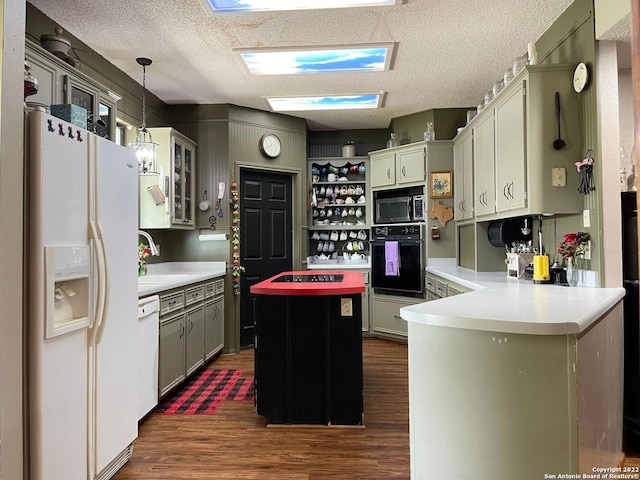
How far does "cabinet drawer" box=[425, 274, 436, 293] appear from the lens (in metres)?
4.43

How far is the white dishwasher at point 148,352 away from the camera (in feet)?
8.89

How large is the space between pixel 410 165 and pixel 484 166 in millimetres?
1456

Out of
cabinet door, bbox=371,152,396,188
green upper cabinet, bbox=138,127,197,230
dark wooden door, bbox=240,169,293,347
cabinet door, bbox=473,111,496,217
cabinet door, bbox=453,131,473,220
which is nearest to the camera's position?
cabinet door, bbox=473,111,496,217

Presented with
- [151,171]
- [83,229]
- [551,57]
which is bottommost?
[83,229]

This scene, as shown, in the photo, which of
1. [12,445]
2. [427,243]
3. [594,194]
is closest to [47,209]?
[12,445]

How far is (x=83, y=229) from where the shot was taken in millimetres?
1919

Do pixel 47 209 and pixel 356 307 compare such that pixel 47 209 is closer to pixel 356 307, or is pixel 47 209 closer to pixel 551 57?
pixel 356 307

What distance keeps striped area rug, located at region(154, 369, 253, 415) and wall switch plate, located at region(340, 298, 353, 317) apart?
1.16 meters

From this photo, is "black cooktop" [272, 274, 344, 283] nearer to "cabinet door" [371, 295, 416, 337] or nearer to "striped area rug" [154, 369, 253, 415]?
"striped area rug" [154, 369, 253, 415]

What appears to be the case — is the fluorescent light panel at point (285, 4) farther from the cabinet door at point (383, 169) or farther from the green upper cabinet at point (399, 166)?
the cabinet door at point (383, 169)

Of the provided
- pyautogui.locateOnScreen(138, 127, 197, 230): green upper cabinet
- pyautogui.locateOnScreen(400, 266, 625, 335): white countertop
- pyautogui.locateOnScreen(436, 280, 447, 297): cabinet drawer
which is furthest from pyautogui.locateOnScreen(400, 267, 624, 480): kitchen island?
pyautogui.locateOnScreen(138, 127, 197, 230): green upper cabinet

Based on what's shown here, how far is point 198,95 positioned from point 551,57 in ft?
10.9

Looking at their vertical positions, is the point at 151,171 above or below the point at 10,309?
above

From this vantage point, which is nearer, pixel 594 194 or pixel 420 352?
pixel 420 352
